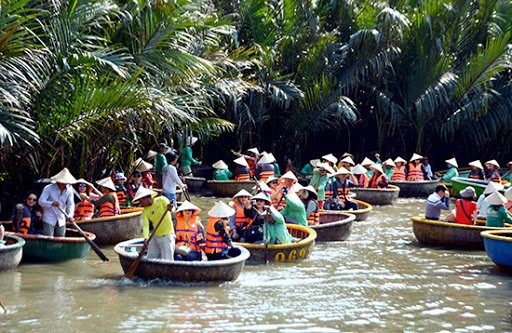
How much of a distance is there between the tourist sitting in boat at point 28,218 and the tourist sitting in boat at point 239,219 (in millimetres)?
3032

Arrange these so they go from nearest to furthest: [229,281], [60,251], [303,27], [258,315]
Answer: [258,315]
[229,281]
[60,251]
[303,27]

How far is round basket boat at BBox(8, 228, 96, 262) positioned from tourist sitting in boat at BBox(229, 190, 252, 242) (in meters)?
2.33

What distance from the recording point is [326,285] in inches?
513

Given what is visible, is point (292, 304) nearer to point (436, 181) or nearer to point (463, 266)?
point (463, 266)

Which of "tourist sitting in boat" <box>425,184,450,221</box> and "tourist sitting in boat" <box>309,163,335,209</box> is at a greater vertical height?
"tourist sitting in boat" <box>309,163,335,209</box>

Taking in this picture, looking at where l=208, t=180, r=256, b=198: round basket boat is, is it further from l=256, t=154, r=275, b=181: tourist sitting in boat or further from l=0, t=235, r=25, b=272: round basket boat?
l=0, t=235, r=25, b=272: round basket boat

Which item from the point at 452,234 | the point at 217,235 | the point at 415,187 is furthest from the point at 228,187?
the point at 217,235

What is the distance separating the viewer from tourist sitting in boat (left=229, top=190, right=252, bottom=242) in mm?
14523

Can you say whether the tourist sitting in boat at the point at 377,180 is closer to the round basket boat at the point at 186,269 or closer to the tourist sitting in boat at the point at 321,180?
the tourist sitting in boat at the point at 321,180

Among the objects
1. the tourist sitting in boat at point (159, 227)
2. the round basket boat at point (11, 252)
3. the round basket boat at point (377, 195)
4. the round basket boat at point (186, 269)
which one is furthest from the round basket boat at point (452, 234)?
the round basket boat at point (11, 252)

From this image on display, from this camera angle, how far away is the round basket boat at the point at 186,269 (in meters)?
12.3

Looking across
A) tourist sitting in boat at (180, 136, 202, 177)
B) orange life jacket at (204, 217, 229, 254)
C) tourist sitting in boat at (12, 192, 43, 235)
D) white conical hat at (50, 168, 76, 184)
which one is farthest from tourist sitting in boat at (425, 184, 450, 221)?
tourist sitting in boat at (180, 136, 202, 177)

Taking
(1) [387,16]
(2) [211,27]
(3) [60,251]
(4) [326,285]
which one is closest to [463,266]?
(4) [326,285]

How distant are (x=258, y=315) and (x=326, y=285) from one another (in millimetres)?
2212
